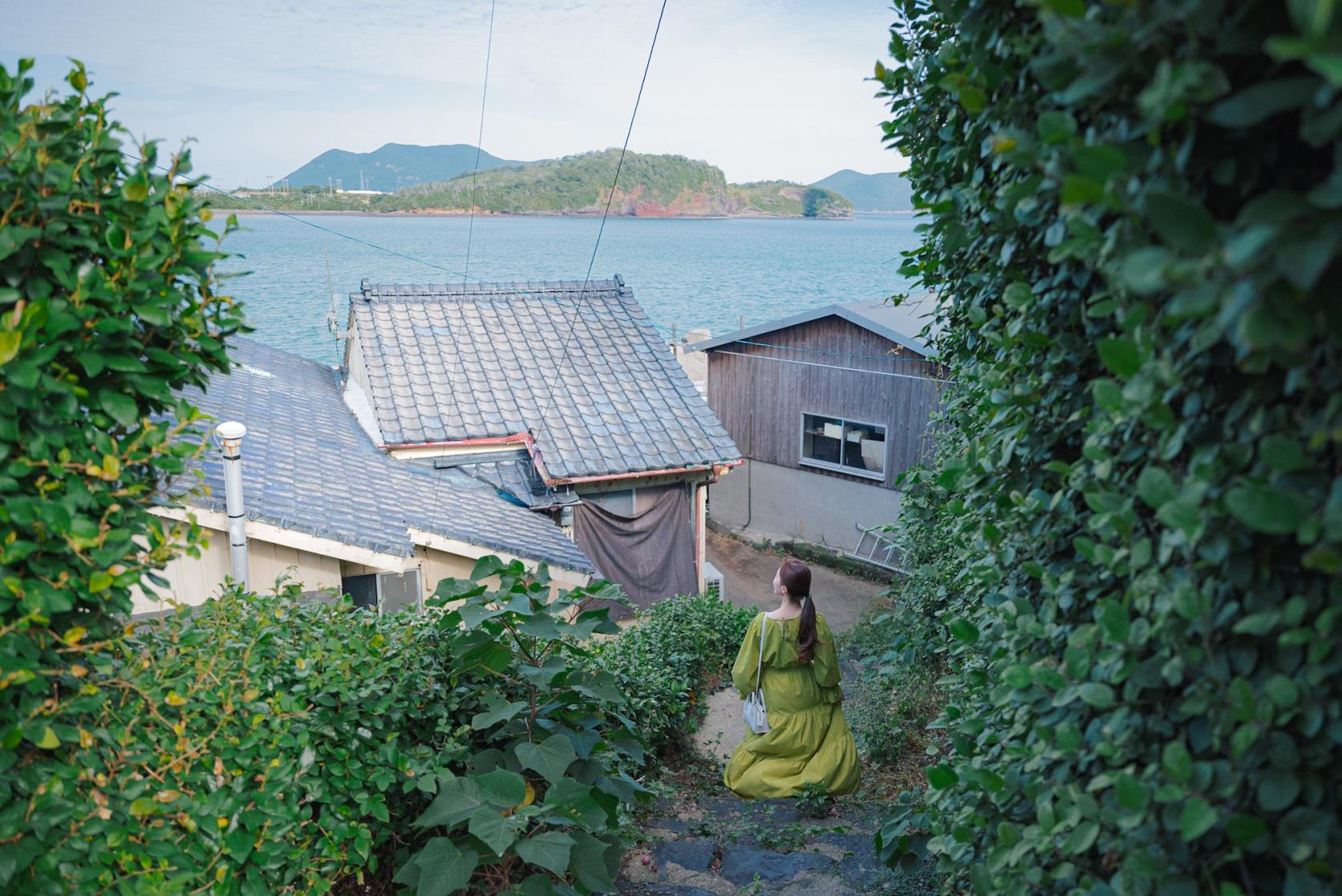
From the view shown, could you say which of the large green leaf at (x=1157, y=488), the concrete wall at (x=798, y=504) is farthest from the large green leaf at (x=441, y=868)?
the concrete wall at (x=798, y=504)

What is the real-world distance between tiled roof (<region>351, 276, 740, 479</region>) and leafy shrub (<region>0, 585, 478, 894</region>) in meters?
6.82

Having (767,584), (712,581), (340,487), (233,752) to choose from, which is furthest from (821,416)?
(233,752)

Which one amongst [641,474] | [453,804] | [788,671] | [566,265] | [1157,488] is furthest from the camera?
[566,265]

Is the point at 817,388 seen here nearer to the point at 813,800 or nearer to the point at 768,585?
the point at 768,585

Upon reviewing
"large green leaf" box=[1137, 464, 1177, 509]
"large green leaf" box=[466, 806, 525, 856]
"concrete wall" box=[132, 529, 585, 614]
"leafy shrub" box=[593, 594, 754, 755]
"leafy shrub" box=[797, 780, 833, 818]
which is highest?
"large green leaf" box=[1137, 464, 1177, 509]

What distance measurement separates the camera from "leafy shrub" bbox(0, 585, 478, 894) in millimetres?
1979

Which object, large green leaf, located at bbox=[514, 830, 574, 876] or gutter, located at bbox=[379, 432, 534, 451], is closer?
large green leaf, located at bbox=[514, 830, 574, 876]

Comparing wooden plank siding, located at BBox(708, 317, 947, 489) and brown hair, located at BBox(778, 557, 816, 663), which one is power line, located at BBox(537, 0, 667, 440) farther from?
wooden plank siding, located at BBox(708, 317, 947, 489)

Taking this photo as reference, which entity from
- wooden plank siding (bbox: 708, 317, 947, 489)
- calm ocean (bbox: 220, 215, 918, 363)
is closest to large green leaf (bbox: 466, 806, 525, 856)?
wooden plank siding (bbox: 708, 317, 947, 489)

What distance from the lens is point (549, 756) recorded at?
3020 mm

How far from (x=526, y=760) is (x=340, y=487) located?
5.50m

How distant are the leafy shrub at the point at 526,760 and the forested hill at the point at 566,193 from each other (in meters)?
1.66

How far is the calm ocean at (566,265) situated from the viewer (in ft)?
119

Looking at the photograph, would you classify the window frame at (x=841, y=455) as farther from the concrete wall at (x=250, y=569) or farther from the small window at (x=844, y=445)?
the concrete wall at (x=250, y=569)
